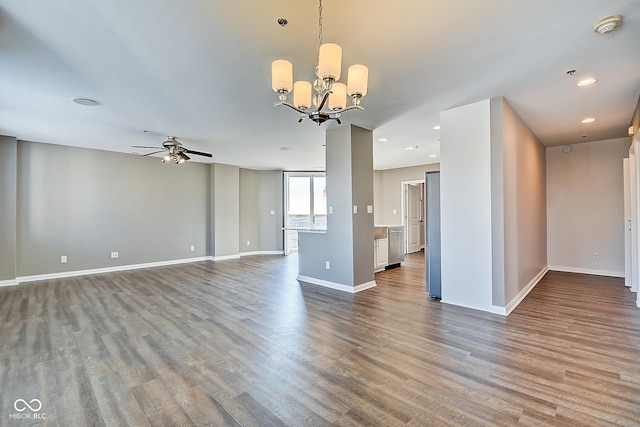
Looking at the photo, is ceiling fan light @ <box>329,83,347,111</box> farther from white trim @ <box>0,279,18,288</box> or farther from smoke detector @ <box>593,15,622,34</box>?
white trim @ <box>0,279,18,288</box>

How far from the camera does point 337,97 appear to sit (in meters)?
2.39

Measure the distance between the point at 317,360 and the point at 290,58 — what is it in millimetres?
2645

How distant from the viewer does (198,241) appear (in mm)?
8070

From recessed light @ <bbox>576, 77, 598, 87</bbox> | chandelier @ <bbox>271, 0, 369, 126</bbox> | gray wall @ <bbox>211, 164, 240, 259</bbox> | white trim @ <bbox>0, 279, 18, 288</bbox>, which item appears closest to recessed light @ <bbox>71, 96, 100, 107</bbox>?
chandelier @ <bbox>271, 0, 369, 126</bbox>

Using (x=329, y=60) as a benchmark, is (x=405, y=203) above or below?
below

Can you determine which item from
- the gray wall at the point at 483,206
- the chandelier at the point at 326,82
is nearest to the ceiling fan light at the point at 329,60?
the chandelier at the point at 326,82

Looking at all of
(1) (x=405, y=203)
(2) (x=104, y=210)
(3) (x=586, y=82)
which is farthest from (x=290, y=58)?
(1) (x=405, y=203)

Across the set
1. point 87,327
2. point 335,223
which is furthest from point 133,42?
point 335,223

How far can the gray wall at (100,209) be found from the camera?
18.7 ft

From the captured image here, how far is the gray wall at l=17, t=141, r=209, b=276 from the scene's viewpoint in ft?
18.7

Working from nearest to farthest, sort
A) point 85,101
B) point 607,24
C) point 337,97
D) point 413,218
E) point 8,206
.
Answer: point 607,24
point 337,97
point 85,101
point 8,206
point 413,218

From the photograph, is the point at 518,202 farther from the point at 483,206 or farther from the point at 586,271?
the point at 586,271

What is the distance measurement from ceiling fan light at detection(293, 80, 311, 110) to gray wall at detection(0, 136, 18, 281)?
6.06m

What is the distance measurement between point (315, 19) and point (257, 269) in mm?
5494
